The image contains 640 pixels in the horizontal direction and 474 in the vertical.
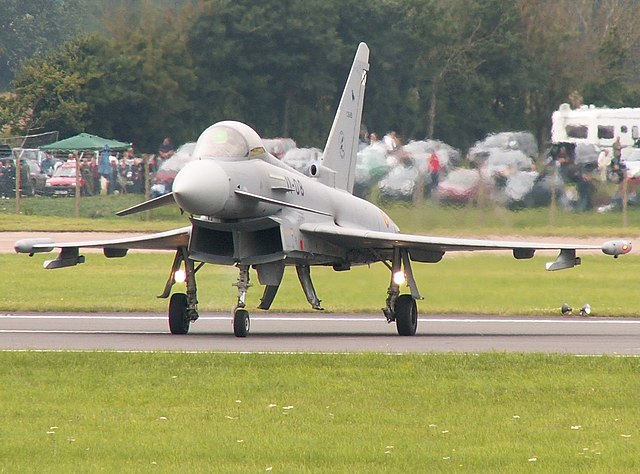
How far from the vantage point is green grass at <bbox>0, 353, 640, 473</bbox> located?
8.95m

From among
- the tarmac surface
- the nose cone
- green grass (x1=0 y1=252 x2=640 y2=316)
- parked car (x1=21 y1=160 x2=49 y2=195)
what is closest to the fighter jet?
the nose cone

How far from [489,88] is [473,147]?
570 cm

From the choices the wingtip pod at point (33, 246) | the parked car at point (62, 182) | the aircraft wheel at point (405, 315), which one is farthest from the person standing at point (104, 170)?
the aircraft wheel at point (405, 315)

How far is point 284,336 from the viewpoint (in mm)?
17719

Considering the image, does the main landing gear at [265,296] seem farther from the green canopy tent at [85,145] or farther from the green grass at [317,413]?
the green canopy tent at [85,145]

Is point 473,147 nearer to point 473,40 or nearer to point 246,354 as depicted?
point 473,40

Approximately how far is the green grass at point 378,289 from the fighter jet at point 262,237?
3528 millimetres

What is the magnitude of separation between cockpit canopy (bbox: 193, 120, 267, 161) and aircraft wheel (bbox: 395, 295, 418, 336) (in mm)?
2748

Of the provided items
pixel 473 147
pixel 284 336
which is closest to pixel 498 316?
pixel 284 336

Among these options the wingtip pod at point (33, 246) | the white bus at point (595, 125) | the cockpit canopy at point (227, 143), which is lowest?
the wingtip pod at point (33, 246)

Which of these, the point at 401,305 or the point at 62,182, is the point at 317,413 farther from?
the point at 62,182

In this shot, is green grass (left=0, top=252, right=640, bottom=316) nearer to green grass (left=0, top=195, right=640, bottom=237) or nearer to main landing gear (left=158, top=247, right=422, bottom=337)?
green grass (left=0, top=195, right=640, bottom=237)

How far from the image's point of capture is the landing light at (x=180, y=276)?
17906 mm

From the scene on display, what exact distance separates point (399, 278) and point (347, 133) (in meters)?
3.64
